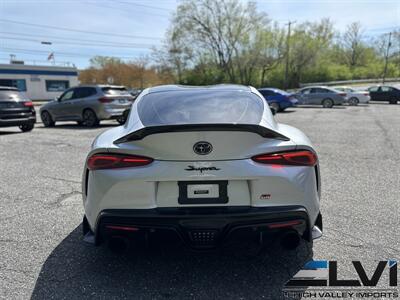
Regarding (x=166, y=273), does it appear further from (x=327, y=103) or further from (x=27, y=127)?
(x=327, y=103)

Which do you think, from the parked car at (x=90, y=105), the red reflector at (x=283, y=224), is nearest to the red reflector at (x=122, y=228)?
the red reflector at (x=283, y=224)

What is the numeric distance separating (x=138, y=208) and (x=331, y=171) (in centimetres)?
460

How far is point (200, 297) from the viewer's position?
2.46m

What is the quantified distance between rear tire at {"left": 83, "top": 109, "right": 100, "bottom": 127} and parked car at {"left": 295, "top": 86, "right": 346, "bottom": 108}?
55.3 feet

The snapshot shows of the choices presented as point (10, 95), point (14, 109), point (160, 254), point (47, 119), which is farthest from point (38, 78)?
point (160, 254)

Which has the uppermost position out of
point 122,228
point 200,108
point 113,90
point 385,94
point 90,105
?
point 113,90

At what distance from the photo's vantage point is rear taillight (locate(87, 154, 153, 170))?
2.48 meters

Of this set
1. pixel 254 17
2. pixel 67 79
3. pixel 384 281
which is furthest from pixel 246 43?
pixel 384 281

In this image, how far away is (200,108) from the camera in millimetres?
2926

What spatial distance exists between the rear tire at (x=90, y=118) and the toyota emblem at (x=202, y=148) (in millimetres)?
11778

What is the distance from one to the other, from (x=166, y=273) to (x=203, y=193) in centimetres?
84

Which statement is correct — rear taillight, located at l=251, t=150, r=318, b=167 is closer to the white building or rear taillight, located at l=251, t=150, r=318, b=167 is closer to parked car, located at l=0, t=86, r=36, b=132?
parked car, located at l=0, t=86, r=36, b=132

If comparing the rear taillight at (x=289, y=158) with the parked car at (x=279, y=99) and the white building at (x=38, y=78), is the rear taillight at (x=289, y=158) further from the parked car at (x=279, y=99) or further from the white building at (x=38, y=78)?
the white building at (x=38, y=78)

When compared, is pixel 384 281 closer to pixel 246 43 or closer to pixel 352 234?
pixel 352 234
